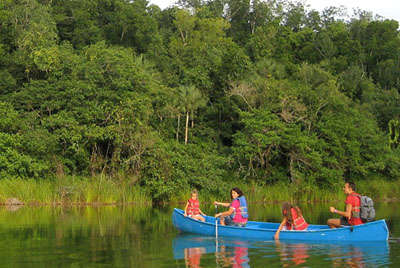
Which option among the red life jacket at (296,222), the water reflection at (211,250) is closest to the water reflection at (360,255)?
the red life jacket at (296,222)

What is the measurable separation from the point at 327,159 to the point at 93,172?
1240 centimetres

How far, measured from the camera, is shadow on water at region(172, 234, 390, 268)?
10.9 metres

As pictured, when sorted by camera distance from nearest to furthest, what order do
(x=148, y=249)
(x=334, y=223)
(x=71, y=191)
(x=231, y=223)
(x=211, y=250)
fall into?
1. (x=148, y=249)
2. (x=211, y=250)
3. (x=334, y=223)
4. (x=231, y=223)
5. (x=71, y=191)

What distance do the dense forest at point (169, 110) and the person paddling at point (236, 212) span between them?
453 inches

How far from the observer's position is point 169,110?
32531mm

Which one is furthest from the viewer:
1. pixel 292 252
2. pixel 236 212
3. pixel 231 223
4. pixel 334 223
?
pixel 231 223

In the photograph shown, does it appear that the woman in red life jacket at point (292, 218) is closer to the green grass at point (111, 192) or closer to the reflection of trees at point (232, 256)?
the reflection of trees at point (232, 256)

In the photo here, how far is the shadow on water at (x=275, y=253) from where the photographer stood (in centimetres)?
1094

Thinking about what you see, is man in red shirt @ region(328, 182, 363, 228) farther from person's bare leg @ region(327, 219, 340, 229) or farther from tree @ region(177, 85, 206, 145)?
tree @ region(177, 85, 206, 145)

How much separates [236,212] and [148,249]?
3549 millimetres

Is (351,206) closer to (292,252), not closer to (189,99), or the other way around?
(292,252)

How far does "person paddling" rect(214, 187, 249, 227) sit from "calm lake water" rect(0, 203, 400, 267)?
2.49 feet

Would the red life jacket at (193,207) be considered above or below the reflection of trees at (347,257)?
above

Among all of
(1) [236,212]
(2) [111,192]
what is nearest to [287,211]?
(1) [236,212]
